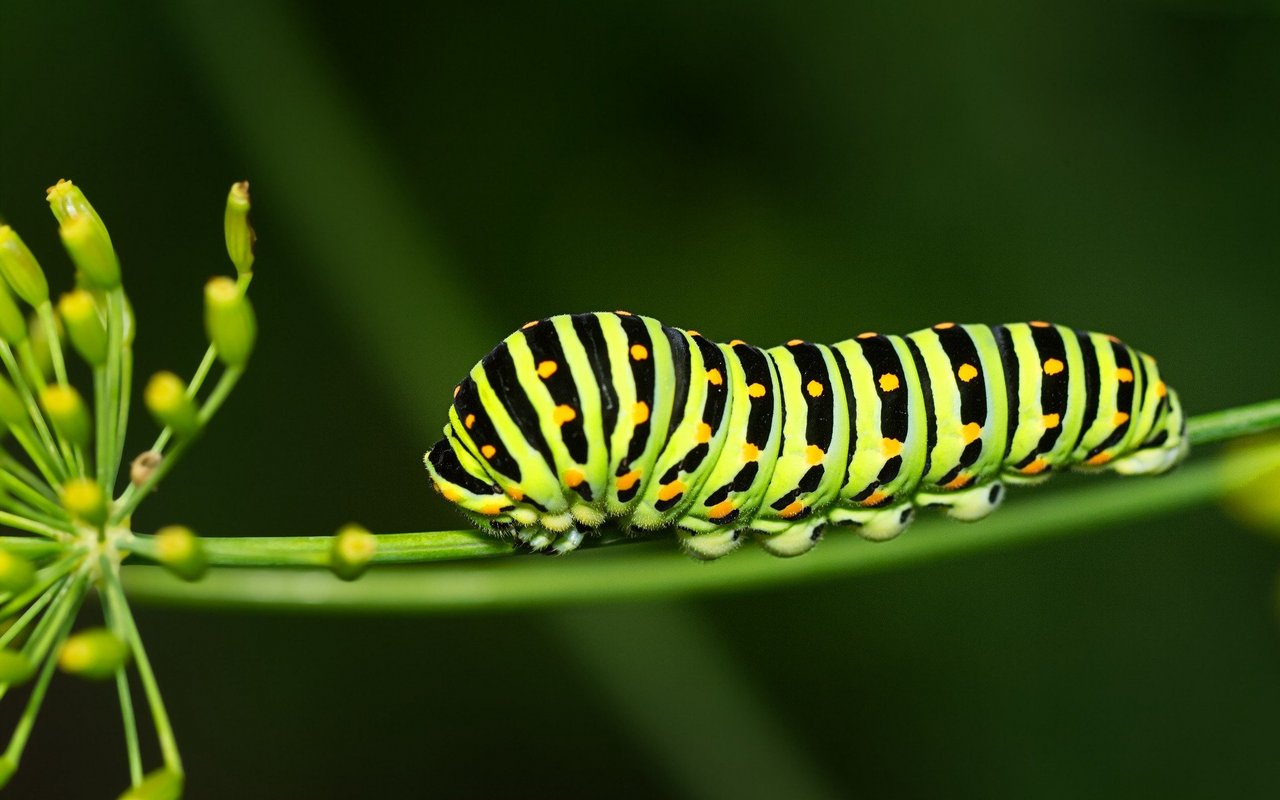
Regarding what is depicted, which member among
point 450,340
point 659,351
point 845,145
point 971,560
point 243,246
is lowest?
point 971,560

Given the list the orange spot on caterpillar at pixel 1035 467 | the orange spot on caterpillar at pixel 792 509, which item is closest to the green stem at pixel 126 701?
the orange spot on caterpillar at pixel 792 509

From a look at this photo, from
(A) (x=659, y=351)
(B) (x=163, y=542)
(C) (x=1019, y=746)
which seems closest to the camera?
(B) (x=163, y=542)

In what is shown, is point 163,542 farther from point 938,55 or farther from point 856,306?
point 938,55

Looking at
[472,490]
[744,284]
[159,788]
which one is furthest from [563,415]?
[744,284]

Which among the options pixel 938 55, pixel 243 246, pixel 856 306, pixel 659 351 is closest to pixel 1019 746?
pixel 856 306

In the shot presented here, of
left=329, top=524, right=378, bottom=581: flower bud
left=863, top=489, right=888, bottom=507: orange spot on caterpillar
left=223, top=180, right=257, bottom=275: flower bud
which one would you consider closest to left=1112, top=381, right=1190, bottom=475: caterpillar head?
left=863, top=489, right=888, bottom=507: orange spot on caterpillar

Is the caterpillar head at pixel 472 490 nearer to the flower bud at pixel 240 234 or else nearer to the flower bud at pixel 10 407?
the flower bud at pixel 240 234
